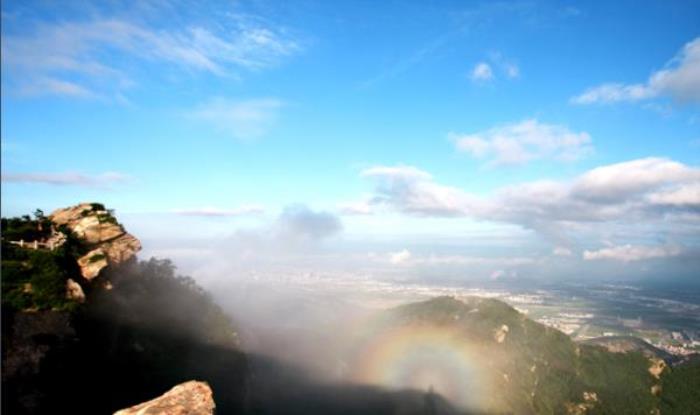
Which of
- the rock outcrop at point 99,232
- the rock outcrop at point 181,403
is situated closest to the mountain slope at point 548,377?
the rock outcrop at point 99,232

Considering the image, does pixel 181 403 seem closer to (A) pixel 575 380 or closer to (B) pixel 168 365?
(B) pixel 168 365

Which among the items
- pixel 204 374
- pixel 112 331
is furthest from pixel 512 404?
pixel 112 331

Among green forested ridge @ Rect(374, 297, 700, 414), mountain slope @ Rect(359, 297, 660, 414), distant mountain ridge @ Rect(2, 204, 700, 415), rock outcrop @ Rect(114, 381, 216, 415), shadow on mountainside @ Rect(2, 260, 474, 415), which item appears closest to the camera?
rock outcrop @ Rect(114, 381, 216, 415)

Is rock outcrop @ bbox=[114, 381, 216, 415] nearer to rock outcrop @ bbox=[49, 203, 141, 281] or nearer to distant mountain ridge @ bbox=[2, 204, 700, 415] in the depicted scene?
distant mountain ridge @ bbox=[2, 204, 700, 415]

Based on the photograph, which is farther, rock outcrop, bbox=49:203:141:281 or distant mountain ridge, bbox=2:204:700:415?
rock outcrop, bbox=49:203:141:281

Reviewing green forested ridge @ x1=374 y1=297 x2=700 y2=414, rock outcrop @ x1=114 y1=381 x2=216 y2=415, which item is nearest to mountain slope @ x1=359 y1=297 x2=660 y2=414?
green forested ridge @ x1=374 y1=297 x2=700 y2=414

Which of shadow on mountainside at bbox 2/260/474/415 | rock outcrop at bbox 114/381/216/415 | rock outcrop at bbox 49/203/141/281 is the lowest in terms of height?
shadow on mountainside at bbox 2/260/474/415

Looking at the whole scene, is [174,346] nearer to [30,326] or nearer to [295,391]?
[30,326]
